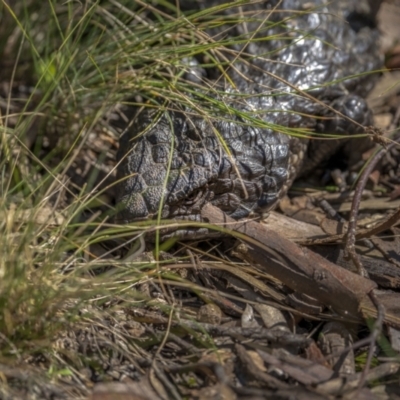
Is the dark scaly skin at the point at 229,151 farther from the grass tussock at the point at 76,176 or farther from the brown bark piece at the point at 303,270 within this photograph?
the brown bark piece at the point at 303,270

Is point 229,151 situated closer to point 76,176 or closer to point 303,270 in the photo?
point 303,270

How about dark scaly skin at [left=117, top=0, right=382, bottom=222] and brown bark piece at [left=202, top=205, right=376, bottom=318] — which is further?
dark scaly skin at [left=117, top=0, right=382, bottom=222]

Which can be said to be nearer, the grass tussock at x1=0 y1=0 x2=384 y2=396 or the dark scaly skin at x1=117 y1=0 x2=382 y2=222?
the grass tussock at x1=0 y1=0 x2=384 y2=396

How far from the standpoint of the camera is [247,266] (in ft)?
11.2

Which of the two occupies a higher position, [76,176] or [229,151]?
[229,151]

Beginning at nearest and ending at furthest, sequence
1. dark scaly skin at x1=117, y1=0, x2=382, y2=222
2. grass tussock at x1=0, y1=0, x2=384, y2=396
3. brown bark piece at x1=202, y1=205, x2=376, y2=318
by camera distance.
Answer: grass tussock at x1=0, y1=0, x2=384, y2=396, brown bark piece at x1=202, y1=205, x2=376, y2=318, dark scaly skin at x1=117, y1=0, x2=382, y2=222

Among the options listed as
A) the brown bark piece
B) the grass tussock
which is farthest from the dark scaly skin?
Answer: the brown bark piece

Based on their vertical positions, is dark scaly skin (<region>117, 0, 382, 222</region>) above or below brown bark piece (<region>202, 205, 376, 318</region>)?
above

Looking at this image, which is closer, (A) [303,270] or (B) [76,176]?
(A) [303,270]

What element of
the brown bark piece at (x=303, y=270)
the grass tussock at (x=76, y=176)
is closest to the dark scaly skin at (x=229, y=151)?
the grass tussock at (x=76, y=176)

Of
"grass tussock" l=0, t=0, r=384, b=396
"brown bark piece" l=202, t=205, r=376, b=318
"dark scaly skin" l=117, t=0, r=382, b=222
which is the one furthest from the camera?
"dark scaly skin" l=117, t=0, r=382, b=222

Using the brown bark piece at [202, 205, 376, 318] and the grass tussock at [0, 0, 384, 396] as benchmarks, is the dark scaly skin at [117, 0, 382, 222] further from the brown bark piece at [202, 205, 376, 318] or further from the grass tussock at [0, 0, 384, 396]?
the brown bark piece at [202, 205, 376, 318]

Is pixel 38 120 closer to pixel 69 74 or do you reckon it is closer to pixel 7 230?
pixel 69 74

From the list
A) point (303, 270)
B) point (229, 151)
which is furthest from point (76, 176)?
point (303, 270)
